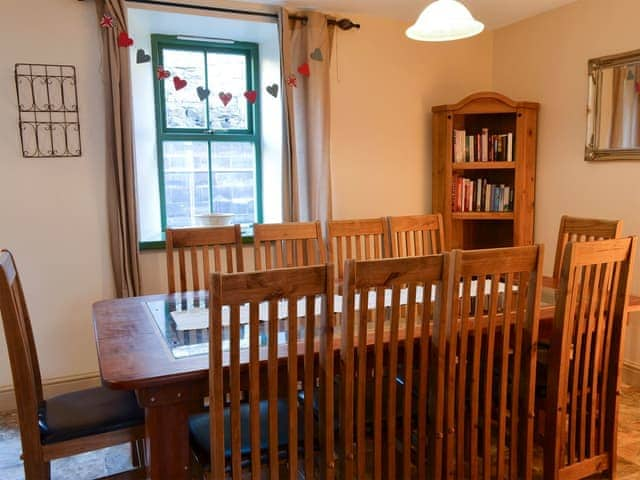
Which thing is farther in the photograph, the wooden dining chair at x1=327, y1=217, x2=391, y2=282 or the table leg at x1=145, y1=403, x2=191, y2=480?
the wooden dining chair at x1=327, y1=217, x2=391, y2=282

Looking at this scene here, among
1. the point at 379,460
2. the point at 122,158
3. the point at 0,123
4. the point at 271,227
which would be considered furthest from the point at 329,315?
the point at 0,123

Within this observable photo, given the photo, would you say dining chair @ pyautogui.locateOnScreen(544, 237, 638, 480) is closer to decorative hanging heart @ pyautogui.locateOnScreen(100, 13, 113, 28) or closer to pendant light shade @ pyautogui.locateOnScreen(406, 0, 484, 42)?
pendant light shade @ pyautogui.locateOnScreen(406, 0, 484, 42)

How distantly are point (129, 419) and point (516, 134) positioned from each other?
9.64ft

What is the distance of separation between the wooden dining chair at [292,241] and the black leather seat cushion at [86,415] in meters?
0.99

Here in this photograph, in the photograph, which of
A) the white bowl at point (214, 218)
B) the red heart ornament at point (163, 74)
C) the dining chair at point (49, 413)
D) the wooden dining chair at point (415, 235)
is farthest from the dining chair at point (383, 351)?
the red heart ornament at point (163, 74)

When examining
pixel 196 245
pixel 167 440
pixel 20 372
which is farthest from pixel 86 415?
pixel 196 245

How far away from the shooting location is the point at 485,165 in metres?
3.64

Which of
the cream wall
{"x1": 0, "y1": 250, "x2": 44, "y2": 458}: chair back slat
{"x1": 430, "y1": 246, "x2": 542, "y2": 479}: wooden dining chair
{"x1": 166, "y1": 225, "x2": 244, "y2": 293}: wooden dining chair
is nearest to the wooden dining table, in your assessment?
{"x1": 0, "y1": 250, "x2": 44, "y2": 458}: chair back slat

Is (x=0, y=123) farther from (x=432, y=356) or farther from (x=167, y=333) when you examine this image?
(x=432, y=356)

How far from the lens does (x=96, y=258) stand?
121 inches

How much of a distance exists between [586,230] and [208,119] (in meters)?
2.38

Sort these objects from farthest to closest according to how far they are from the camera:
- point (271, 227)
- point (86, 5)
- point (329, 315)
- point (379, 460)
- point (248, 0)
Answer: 1. point (248, 0)
2. point (86, 5)
3. point (271, 227)
4. point (379, 460)
5. point (329, 315)

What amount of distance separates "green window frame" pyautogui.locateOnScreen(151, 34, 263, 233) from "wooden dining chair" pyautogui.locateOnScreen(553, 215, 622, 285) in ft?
6.35

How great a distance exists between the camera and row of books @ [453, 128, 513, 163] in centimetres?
365
